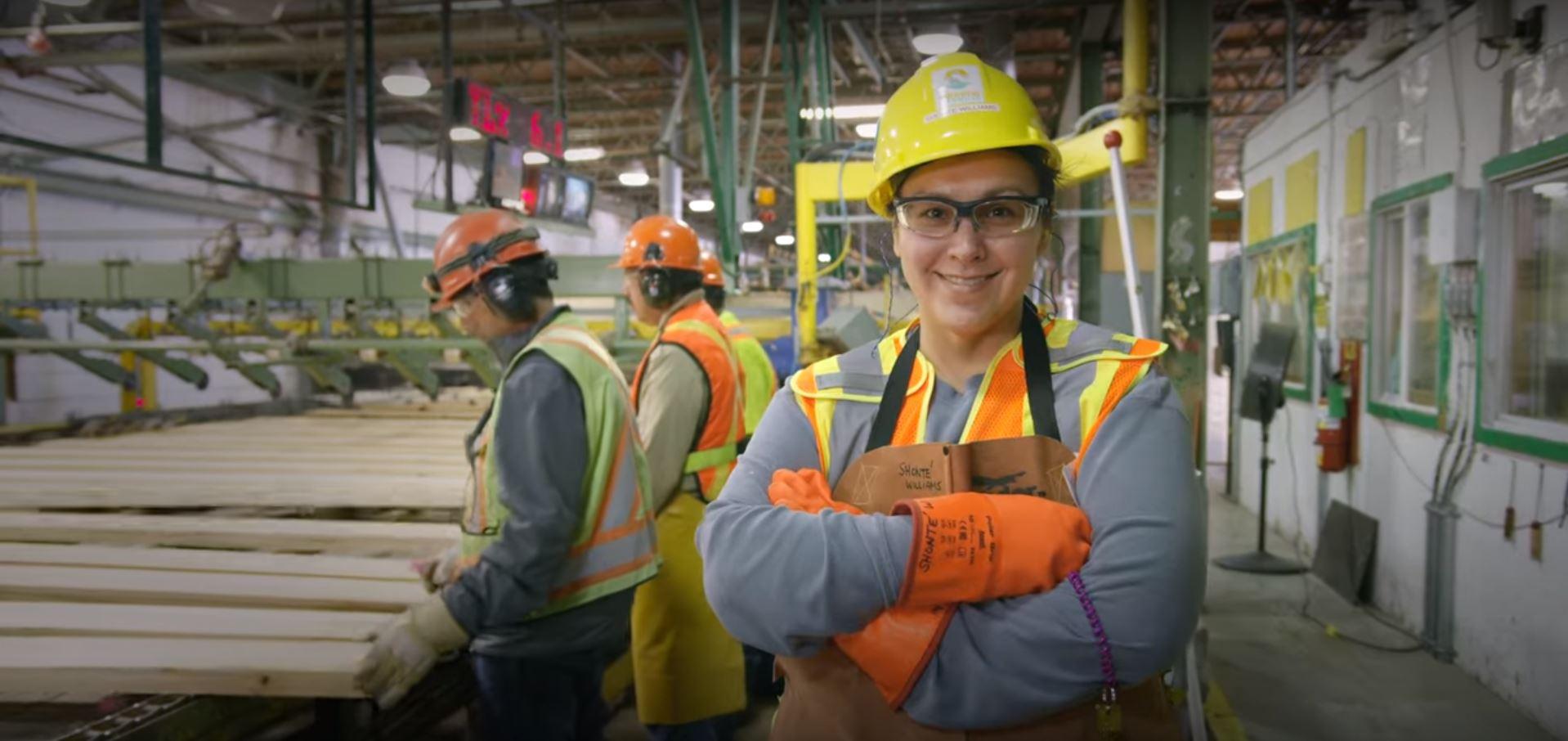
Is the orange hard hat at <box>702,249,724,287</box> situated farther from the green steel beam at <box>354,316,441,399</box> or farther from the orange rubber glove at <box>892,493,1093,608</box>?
the orange rubber glove at <box>892,493,1093,608</box>

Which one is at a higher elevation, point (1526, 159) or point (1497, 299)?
point (1526, 159)

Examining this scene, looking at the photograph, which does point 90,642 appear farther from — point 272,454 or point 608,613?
point 272,454

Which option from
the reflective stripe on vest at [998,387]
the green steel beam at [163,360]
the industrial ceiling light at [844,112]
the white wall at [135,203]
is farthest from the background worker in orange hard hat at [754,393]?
the white wall at [135,203]

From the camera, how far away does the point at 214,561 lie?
9.70 feet

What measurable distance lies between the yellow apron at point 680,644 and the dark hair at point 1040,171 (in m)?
2.17

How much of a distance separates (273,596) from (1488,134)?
18.1 feet

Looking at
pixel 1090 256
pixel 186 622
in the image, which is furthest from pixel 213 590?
pixel 1090 256

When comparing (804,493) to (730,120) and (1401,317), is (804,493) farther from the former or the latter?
(730,120)

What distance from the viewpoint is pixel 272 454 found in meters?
5.06

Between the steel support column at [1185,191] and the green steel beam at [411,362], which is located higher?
the steel support column at [1185,191]

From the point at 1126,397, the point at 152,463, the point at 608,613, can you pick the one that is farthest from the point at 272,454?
the point at 1126,397

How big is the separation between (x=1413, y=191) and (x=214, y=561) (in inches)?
241

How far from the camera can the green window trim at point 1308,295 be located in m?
6.59

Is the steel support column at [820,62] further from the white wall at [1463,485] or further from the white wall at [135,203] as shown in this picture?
the white wall at [1463,485]
